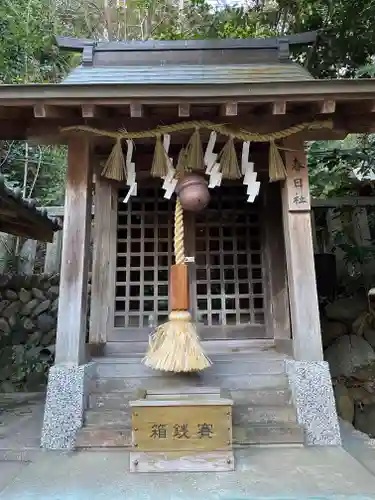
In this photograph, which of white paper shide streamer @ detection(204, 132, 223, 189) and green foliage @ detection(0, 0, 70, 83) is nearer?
white paper shide streamer @ detection(204, 132, 223, 189)

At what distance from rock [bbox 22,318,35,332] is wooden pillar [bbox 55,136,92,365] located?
358 centimetres

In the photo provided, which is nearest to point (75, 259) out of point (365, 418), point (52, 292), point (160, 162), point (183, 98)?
point (160, 162)

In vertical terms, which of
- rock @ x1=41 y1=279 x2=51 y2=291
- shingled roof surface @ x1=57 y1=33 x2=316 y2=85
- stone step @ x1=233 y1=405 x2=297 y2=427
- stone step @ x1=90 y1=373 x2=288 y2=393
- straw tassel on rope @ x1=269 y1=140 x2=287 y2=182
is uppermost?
shingled roof surface @ x1=57 y1=33 x2=316 y2=85

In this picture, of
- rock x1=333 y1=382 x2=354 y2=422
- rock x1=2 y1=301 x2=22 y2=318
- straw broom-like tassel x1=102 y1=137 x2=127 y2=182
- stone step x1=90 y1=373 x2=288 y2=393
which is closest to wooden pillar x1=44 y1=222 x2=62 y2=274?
rock x1=2 y1=301 x2=22 y2=318

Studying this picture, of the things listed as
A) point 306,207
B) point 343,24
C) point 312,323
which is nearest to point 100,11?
point 343,24

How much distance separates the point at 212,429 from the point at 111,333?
2103 millimetres

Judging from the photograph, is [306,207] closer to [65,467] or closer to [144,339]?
[144,339]

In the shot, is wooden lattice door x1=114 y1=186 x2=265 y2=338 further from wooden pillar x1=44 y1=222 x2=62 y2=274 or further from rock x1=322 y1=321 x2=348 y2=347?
wooden pillar x1=44 y1=222 x2=62 y2=274

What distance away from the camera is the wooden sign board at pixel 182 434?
9.20 ft

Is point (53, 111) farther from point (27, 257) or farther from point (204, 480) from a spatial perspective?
point (27, 257)

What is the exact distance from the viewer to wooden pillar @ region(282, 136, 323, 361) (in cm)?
351

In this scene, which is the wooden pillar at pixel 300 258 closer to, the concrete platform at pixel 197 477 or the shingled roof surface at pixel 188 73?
the concrete platform at pixel 197 477

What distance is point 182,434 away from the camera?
285cm

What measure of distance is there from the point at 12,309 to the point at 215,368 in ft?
14.7
